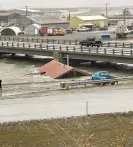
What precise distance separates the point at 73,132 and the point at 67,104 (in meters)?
6.87

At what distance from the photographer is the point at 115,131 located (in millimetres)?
20031

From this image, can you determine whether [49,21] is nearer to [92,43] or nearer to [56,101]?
[92,43]

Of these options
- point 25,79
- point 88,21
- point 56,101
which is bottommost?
point 25,79

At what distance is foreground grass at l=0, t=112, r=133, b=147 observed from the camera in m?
18.2

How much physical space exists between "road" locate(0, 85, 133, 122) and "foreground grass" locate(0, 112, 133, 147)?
1.74 metres

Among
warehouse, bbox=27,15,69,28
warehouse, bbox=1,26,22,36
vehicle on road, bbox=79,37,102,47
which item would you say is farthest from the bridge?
warehouse, bbox=27,15,69,28

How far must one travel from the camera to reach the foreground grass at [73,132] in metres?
18.2

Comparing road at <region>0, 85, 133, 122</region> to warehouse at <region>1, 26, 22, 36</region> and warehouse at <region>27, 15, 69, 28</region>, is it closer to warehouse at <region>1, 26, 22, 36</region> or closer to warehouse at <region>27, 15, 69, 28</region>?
warehouse at <region>1, 26, 22, 36</region>

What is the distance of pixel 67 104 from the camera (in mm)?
26734

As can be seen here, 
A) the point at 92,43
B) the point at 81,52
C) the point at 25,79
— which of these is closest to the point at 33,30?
the point at 92,43

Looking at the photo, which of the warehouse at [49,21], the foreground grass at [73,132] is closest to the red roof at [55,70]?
the foreground grass at [73,132]

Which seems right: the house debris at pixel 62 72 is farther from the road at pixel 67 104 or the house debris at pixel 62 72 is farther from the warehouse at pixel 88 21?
the warehouse at pixel 88 21

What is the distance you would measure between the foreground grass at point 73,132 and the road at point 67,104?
5.71ft

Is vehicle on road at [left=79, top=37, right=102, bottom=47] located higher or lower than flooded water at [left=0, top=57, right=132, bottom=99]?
higher
